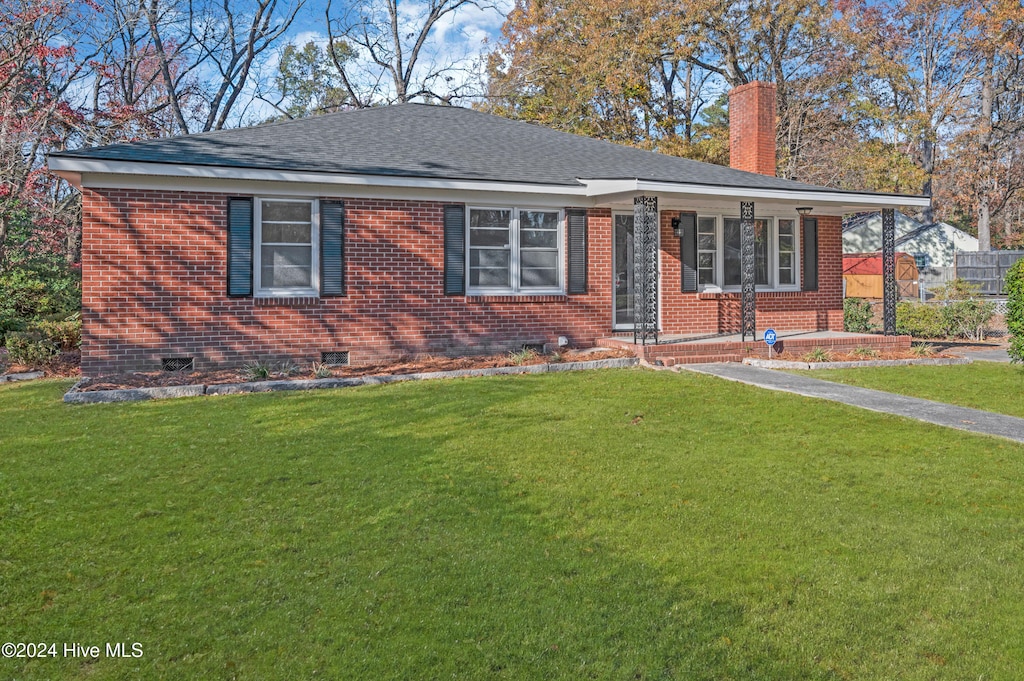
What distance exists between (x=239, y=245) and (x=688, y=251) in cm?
813

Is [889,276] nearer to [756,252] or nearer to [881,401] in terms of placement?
[756,252]

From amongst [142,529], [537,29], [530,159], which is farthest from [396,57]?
[142,529]

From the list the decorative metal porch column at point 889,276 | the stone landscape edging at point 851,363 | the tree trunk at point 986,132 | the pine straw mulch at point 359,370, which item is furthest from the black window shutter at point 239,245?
the tree trunk at point 986,132

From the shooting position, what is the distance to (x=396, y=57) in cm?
3003

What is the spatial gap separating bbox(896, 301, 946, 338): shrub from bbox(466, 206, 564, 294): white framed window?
30.1ft

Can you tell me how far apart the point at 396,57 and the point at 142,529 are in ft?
94.4

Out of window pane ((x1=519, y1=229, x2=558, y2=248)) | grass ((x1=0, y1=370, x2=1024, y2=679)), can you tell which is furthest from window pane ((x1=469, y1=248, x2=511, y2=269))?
grass ((x1=0, y1=370, x2=1024, y2=679))

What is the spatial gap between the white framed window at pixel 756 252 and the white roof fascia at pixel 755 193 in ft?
3.57

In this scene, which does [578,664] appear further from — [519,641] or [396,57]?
[396,57]

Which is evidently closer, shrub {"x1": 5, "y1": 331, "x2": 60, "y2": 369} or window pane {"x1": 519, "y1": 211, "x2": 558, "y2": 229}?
shrub {"x1": 5, "y1": 331, "x2": 60, "y2": 369}

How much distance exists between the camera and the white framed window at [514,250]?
500 inches

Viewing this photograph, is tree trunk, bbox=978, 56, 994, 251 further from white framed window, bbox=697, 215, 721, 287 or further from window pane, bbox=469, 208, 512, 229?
window pane, bbox=469, 208, 512, 229

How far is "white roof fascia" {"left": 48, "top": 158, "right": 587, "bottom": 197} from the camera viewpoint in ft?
33.0

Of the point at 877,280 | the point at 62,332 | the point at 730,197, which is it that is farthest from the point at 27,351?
the point at 877,280
